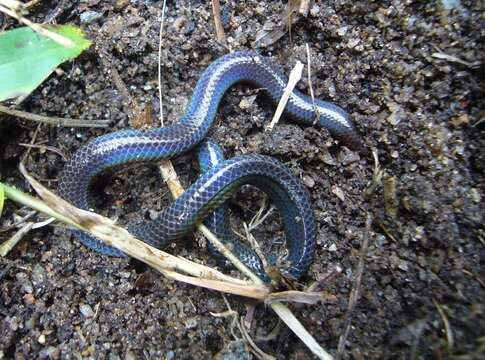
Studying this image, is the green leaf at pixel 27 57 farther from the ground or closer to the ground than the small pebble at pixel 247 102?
farther from the ground

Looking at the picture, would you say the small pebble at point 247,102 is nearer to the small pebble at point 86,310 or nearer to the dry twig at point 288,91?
the dry twig at point 288,91

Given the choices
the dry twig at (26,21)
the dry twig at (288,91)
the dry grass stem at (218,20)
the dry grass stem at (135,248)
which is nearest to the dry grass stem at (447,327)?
the dry grass stem at (135,248)

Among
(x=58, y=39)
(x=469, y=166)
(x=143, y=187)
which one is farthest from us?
(x=143, y=187)

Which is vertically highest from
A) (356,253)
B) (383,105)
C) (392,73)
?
(392,73)

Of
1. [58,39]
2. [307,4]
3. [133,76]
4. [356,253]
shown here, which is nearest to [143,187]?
[133,76]

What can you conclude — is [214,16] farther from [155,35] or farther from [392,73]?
[392,73]

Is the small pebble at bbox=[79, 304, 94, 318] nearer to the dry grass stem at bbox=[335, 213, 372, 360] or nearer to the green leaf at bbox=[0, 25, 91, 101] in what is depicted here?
the green leaf at bbox=[0, 25, 91, 101]

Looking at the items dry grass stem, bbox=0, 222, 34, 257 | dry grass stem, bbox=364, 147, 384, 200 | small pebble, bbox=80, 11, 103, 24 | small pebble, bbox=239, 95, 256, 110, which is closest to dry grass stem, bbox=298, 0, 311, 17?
small pebble, bbox=239, 95, 256, 110
